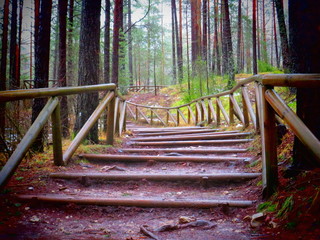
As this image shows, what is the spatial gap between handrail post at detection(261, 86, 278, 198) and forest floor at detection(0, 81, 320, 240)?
0.10m

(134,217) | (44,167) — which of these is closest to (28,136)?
(44,167)

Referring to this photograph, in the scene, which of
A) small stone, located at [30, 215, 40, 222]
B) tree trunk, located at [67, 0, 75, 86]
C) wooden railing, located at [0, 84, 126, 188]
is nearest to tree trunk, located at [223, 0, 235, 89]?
tree trunk, located at [67, 0, 75, 86]

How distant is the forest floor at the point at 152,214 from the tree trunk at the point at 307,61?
0.61ft

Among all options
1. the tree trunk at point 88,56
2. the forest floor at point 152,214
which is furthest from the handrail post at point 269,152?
the tree trunk at point 88,56

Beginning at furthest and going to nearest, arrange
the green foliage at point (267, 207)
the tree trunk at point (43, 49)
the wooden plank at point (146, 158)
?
the tree trunk at point (43, 49)
the wooden plank at point (146, 158)
the green foliage at point (267, 207)

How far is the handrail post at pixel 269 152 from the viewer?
2088mm

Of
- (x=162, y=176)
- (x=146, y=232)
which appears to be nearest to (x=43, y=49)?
(x=162, y=176)

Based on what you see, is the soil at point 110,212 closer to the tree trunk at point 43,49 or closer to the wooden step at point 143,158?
the wooden step at point 143,158

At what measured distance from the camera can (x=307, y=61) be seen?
6.79ft

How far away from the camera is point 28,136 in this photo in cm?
236

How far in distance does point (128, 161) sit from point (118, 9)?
770cm

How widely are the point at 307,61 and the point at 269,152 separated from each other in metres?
0.81

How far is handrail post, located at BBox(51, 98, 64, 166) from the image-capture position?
9.66 feet

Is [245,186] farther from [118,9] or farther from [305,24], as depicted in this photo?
[118,9]
